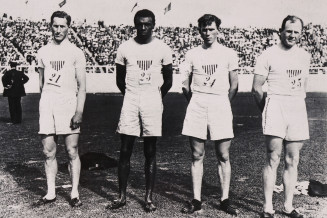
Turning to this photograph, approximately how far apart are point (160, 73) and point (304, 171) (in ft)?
11.6

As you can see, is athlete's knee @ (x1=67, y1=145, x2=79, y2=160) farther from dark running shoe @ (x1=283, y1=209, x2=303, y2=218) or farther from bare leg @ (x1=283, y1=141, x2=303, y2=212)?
dark running shoe @ (x1=283, y1=209, x2=303, y2=218)

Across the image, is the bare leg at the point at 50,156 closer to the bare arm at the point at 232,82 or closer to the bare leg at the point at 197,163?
the bare leg at the point at 197,163

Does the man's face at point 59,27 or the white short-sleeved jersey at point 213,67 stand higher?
the man's face at point 59,27

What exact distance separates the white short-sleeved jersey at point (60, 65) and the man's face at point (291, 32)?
2.41 meters

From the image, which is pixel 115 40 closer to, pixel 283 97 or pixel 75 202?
pixel 75 202

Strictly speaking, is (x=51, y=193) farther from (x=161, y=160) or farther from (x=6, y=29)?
(x=6, y=29)

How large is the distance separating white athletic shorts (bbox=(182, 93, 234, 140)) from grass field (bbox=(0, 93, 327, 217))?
92cm

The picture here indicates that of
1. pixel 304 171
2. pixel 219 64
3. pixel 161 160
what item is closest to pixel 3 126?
pixel 161 160

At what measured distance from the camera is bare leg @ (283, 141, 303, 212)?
221 inches

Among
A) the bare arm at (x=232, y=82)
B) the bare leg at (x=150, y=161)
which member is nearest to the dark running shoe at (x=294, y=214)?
the bare arm at (x=232, y=82)

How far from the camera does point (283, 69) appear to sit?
549cm

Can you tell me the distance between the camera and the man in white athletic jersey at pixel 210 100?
579 cm

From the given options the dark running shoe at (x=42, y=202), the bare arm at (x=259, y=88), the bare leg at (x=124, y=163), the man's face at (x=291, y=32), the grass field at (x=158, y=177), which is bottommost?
the grass field at (x=158, y=177)

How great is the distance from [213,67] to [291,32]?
96cm
